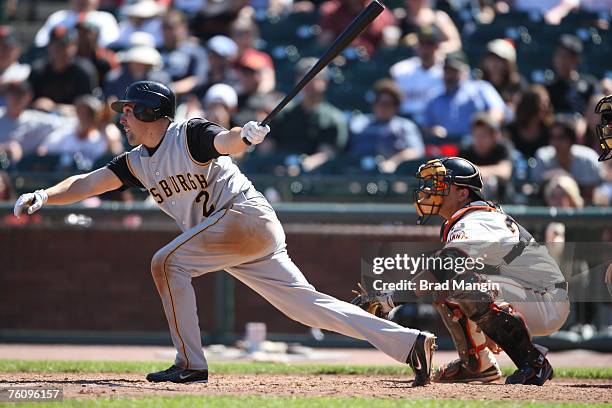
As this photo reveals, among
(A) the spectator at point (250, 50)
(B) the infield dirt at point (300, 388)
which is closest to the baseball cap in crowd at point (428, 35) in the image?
(A) the spectator at point (250, 50)

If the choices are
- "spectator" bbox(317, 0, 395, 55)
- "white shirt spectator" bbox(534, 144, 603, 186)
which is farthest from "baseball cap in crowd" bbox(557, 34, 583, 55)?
"spectator" bbox(317, 0, 395, 55)

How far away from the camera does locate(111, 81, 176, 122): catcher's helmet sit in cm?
621

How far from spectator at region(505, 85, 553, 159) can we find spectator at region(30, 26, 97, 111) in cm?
485

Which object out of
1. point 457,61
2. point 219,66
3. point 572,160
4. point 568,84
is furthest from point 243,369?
point 568,84

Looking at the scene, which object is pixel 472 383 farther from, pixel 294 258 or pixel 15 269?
pixel 15 269

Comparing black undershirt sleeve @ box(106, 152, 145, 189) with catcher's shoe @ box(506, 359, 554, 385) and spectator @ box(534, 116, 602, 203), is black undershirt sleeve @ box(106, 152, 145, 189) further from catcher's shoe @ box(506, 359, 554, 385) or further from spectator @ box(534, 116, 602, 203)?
spectator @ box(534, 116, 602, 203)

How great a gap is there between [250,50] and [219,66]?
451 mm

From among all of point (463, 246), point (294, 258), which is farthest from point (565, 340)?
point (463, 246)

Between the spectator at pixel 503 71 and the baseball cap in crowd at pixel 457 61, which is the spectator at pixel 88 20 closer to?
the baseball cap in crowd at pixel 457 61

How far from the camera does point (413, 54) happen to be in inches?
502

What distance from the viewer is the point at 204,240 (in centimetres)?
609

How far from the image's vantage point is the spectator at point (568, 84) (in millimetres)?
11812

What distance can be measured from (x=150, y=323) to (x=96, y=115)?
2579 millimetres

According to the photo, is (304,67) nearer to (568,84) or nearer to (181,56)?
(181,56)
